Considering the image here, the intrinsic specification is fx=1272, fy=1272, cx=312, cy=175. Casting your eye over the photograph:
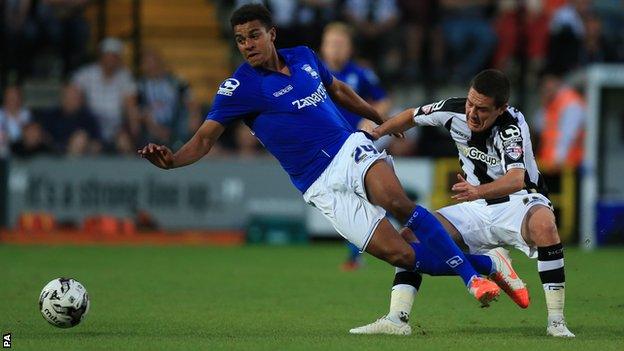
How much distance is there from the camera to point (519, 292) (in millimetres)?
8930

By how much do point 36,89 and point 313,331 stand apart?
12.6 metres

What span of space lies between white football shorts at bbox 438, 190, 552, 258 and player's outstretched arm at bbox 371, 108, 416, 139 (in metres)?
0.68

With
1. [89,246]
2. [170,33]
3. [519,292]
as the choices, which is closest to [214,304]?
[519,292]

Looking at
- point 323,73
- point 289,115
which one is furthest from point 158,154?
point 323,73

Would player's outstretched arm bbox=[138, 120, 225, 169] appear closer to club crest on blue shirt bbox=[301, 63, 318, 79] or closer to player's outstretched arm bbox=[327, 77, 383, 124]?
club crest on blue shirt bbox=[301, 63, 318, 79]

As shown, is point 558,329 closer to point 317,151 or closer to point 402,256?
point 402,256

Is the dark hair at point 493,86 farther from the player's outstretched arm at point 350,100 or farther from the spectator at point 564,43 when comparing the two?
the spectator at point 564,43

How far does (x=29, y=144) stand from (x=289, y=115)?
34.8 ft

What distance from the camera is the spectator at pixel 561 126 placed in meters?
19.0

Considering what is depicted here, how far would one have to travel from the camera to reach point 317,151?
8.84 m

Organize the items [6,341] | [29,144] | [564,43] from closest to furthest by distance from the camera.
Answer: [6,341] → [29,144] → [564,43]

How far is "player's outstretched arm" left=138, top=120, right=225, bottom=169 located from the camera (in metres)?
8.39

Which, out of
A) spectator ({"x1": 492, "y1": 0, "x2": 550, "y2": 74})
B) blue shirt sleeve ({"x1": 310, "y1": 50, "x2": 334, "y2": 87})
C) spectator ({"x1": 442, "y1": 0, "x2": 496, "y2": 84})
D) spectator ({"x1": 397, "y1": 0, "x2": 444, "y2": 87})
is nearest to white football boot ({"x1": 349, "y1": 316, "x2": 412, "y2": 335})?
blue shirt sleeve ({"x1": 310, "y1": 50, "x2": 334, "y2": 87})

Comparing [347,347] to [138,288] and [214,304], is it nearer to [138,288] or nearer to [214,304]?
[214,304]
